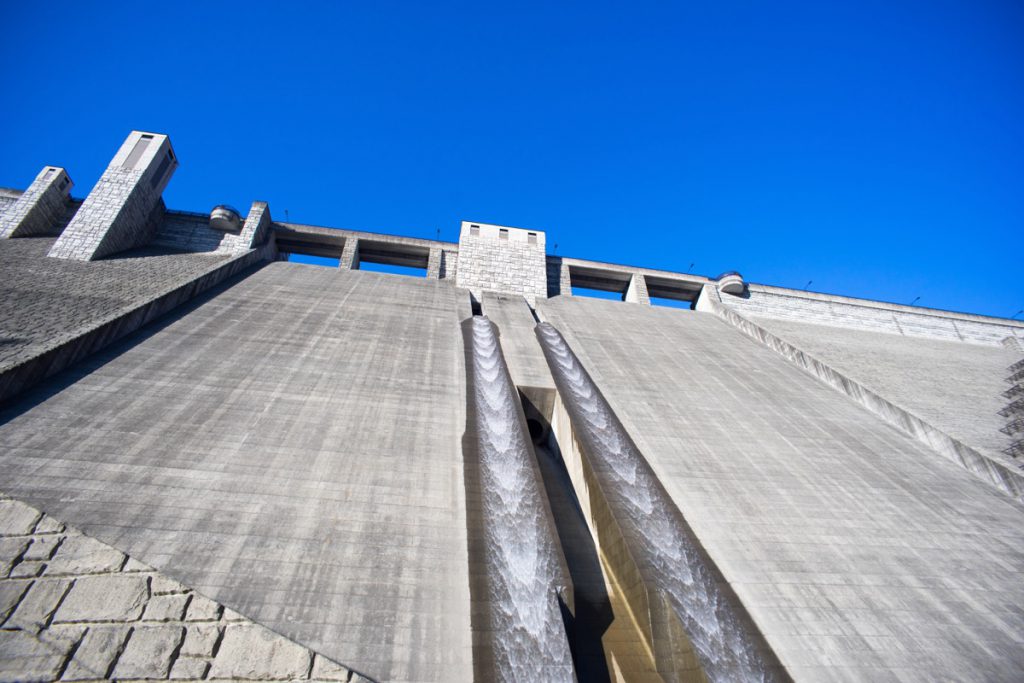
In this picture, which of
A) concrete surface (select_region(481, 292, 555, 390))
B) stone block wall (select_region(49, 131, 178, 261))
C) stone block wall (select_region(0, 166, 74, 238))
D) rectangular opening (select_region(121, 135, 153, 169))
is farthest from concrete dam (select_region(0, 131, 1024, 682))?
rectangular opening (select_region(121, 135, 153, 169))

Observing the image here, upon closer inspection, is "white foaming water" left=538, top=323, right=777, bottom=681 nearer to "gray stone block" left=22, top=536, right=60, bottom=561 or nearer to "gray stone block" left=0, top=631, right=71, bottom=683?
"gray stone block" left=0, top=631, right=71, bottom=683

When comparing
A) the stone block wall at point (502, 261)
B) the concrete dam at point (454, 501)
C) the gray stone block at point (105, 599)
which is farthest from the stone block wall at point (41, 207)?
the gray stone block at point (105, 599)

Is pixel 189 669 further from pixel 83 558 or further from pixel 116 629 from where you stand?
pixel 83 558

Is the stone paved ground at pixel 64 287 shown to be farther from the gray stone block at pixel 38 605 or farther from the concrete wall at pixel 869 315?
the concrete wall at pixel 869 315

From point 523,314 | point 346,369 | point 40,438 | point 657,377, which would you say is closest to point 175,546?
point 40,438

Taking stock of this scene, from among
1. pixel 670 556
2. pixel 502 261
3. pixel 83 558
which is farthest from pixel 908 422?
→ pixel 83 558

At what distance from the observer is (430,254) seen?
61.0 ft

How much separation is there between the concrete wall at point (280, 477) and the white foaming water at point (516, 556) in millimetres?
362

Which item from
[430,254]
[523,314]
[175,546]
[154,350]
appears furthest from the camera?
[430,254]

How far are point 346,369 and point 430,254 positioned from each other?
1028cm

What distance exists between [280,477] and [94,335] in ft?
16.9

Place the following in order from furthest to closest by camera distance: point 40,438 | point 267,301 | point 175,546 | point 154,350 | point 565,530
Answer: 1. point 267,301
2. point 154,350
3. point 565,530
4. point 40,438
5. point 175,546

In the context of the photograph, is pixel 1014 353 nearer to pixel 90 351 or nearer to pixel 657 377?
pixel 657 377

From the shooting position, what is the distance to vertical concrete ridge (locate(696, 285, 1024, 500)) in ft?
27.1
